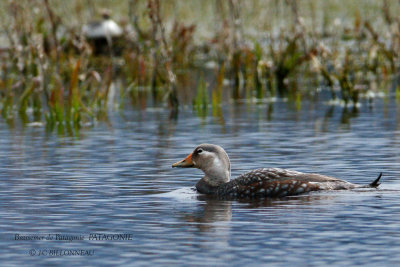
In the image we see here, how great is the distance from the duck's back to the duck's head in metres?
0.45

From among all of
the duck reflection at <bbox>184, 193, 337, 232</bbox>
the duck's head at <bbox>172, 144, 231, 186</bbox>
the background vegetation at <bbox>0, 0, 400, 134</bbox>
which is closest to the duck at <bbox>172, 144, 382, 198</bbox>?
the duck's head at <bbox>172, 144, 231, 186</bbox>

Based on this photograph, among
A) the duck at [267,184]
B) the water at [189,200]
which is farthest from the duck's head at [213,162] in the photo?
the water at [189,200]

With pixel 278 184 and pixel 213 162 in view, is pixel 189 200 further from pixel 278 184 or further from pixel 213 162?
Answer: pixel 278 184

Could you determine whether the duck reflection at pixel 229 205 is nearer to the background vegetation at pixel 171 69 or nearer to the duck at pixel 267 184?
the duck at pixel 267 184

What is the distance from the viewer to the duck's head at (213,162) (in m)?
14.0

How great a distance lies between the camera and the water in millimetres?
10023

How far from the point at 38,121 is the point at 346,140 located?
7.69 metres

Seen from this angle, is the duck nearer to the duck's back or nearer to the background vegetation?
the duck's back

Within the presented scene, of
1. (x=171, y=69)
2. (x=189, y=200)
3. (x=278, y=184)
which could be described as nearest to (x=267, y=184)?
(x=278, y=184)

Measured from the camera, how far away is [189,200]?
1327 cm

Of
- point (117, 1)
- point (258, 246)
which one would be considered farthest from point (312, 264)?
point (117, 1)

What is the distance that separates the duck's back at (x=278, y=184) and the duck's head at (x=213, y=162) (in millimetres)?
454

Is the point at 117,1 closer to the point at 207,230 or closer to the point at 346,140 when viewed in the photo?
the point at 346,140

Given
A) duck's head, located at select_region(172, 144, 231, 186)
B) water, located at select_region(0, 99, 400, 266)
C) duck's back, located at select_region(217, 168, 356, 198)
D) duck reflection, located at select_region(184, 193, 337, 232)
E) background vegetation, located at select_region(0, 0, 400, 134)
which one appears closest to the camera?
water, located at select_region(0, 99, 400, 266)
